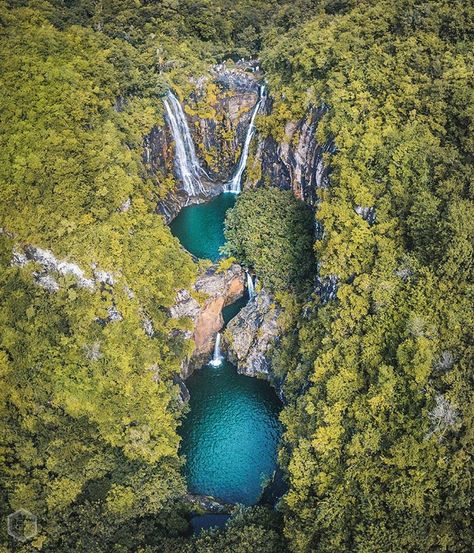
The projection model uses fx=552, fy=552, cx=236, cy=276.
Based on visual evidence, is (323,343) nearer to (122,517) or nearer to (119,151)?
(122,517)

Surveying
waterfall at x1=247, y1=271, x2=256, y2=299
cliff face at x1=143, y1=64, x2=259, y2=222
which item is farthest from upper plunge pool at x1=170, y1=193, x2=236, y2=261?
waterfall at x1=247, y1=271, x2=256, y2=299

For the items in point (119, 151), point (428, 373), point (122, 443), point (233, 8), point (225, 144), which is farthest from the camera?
point (233, 8)

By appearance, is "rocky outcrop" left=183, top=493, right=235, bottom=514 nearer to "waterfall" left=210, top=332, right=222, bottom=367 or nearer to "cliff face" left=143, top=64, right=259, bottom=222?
"waterfall" left=210, top=332, right=222, bottom=367

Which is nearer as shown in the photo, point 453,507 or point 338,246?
point 453,507

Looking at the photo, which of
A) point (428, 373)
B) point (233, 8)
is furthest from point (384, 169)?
point (233, 8)

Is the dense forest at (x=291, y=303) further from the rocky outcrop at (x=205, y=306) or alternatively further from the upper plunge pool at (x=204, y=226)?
the upper plunge pool at (x=204, y=226)

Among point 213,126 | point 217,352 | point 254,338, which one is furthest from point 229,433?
point 213,126

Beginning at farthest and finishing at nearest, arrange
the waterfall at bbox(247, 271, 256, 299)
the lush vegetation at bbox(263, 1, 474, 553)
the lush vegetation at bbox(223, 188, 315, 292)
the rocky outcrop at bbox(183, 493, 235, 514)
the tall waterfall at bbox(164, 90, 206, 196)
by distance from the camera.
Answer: the tall waterfall at bbox(164, 90, 206, 196) → the waterfall at bbox(247, 271, 256, 299) → the lush vegetation at bbox(223, 188, 315, 292) → the rocky outcrop at bbox(183, 493, 235, 514) → the lush vegetation at bbox(263, 1, 474, 553)
